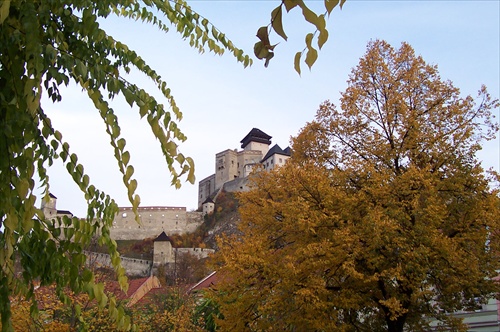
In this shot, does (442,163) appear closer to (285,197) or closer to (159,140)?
(285,197)

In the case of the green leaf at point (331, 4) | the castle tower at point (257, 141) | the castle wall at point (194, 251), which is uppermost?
the castle tower at point (257, 141)

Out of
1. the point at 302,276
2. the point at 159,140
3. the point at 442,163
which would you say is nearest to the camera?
the point at 159,140

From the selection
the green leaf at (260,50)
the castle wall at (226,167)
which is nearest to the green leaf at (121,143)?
the green leaf at (260,50)

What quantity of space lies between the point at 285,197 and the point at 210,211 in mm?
83427

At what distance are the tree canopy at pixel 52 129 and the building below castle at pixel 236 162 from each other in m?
95.9

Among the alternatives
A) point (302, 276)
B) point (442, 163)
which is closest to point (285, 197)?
point (302, 276)

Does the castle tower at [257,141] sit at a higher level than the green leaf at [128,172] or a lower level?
higher

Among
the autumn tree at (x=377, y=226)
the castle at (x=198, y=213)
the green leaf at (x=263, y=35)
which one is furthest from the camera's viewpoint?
the castle at (x=198, y=213)

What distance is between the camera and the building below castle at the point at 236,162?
104 metres

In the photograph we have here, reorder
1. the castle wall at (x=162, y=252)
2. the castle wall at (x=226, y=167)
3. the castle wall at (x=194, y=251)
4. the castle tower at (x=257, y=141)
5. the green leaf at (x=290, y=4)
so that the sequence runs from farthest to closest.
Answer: the castle tower at (x=257, y=141)
the castle wall at (x=226, y=167)
the castle wall at (x=162, y=252)
the castle wall at (x=194, y=251)
the green leaf at (x=290, y=4)

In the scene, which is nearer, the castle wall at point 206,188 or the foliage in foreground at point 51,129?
the foliage in foreground at point 51,129

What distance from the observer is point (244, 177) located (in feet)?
330

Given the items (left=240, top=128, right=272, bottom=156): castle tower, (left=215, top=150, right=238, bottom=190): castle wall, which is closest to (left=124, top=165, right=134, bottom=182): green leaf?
(left=215, top=150, right=238, bottom=190): castle wall

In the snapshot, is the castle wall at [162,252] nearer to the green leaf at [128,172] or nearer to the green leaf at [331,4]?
the green leaf at [128,172]
